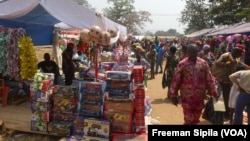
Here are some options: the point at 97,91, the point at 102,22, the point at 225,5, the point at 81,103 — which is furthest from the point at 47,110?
the point at 225,5

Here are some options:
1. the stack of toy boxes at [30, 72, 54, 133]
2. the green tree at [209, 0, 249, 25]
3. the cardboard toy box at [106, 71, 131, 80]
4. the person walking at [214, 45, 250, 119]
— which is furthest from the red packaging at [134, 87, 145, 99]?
the green tree at [209, 0, 249, 25]

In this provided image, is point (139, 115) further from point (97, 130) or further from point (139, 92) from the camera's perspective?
point (97, 130)

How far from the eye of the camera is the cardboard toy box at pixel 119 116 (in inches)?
209

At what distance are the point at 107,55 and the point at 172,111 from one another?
26.5 feet

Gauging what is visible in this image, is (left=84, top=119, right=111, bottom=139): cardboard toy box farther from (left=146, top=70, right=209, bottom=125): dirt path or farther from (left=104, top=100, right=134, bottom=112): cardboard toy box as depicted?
(left=146, top=70, right=209, bottom=125): dirt path

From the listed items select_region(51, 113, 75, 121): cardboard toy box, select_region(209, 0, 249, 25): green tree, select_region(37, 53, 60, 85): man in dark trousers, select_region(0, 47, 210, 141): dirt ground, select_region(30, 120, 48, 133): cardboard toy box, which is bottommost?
select_region(0, 47, 210, 141): dirt ground

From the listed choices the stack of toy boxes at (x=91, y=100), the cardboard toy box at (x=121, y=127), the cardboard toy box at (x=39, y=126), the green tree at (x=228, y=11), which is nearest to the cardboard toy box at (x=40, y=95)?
the cardboard toy box at (x=39, y=126)

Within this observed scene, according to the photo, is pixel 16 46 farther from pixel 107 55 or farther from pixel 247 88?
pixel 107 55

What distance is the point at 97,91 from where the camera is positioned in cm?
535

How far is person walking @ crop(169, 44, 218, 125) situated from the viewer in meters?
4.71

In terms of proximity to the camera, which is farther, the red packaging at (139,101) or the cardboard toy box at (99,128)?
the red packaging at (139,101)

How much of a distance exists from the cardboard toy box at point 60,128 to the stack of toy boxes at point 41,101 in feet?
0.33

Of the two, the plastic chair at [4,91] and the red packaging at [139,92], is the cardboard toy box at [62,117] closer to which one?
the red packaging at [139,92]

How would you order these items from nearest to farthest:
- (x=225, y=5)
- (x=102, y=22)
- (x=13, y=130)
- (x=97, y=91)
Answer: (x=97, y=91)
(x=13, y=130)
(x=102, y=22)
(x=225, y=5)
